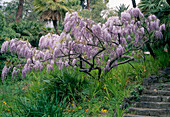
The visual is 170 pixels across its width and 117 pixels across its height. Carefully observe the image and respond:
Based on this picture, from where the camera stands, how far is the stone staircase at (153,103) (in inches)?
203

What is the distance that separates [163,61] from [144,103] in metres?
3.17

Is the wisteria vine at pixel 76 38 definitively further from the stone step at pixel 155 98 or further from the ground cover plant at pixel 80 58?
the stone step at pixel 155 98

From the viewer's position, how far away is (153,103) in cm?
551

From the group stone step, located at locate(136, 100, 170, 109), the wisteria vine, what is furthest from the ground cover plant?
stone step, located at locate(136, 100, 170, 109)

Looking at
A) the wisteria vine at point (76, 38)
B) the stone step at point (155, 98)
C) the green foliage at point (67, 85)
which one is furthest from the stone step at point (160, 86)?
the green foliage at point (67, 85)

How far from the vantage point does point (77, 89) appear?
6199 mm

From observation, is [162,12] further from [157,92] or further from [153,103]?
[153,103]

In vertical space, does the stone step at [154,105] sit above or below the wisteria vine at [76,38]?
below

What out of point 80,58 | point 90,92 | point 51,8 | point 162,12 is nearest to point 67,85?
point 90,92

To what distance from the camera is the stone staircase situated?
517 cm

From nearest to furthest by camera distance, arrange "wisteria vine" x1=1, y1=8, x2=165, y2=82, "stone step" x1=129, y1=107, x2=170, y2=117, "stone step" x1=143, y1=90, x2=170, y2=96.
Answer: "stone step" x1=129, y1=107, x2=170, y2=117 → "wisteria vine" x1=1, y1=8, x2=165, y2=82 → "stone step" x1=143, y1=90, x2=170, y2=96

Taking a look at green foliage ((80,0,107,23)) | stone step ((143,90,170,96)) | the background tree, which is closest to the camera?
stone step ((143,90,170,96))

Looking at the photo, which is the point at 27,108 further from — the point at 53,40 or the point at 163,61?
the point at 163,61

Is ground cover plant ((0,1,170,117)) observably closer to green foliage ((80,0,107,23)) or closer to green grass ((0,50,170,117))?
green grass ((0,50,170,117))
